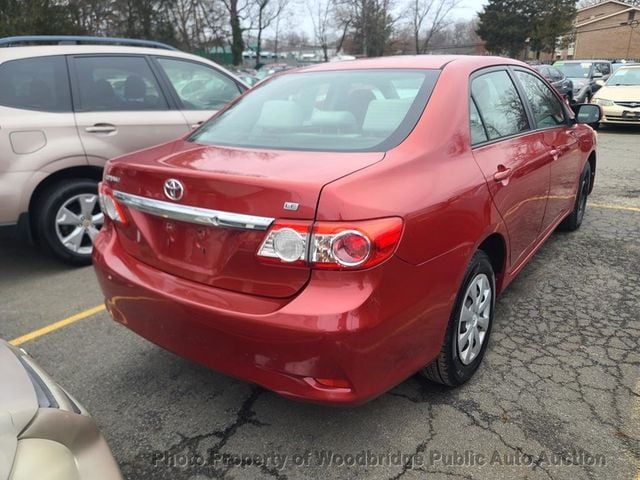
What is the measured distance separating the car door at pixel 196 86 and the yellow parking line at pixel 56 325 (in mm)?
2081

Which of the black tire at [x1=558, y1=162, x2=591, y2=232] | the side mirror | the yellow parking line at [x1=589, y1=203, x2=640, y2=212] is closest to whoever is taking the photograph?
the side mirror

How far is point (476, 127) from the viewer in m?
2.65

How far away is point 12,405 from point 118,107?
374 centimetres

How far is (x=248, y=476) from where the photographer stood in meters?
2.12

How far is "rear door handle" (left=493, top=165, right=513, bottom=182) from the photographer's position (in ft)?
8.54

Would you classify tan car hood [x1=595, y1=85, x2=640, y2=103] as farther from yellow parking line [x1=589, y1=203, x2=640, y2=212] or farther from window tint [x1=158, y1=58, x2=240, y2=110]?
window tint [x1=158, y1=58, x2=240, y2=110]

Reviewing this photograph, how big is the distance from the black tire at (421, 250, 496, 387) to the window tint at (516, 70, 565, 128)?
1.51m

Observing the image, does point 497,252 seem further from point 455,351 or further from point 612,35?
point 612,35

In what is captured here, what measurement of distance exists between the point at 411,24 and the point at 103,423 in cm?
6160

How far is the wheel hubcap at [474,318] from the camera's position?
2.52 metres

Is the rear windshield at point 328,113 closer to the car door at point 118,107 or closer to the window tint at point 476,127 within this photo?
the window tint at point 476,127

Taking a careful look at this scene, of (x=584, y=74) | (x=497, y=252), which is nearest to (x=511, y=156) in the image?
(x=497, y=252)

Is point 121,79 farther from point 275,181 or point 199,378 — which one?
point 275,181

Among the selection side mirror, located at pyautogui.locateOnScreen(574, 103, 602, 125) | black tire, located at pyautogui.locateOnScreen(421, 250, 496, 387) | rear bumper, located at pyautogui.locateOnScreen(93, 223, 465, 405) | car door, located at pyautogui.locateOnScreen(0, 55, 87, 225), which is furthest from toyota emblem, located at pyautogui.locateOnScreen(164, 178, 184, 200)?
side mirror, located at pyautogui.locateOnScreen(574, 103, 602, 125)
